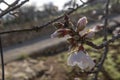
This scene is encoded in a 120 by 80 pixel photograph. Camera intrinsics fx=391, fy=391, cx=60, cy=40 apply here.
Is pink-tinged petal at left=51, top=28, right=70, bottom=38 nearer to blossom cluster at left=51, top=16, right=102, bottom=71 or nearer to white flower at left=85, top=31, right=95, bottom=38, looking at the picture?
blossom cluster at left=51, top=16, right=102, bottom=71

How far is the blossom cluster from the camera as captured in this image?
1654 millimetres

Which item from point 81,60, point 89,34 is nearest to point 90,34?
point 89,34

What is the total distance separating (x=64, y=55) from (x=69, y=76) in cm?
170

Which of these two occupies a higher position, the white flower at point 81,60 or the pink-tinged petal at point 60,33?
the pink-tinged petal at point 60,33

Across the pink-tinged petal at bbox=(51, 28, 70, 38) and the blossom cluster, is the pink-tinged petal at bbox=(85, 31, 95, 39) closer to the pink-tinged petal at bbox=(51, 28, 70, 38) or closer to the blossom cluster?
the blossom cluster

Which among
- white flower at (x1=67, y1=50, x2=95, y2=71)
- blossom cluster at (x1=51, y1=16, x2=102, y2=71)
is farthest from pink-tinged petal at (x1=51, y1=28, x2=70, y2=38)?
white flower at (x1=67, y1=50, x2=95, y2=71)

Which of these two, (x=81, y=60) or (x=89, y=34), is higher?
(x=89, y=34)

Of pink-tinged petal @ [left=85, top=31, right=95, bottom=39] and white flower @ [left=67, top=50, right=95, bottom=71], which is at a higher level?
pink-tinged petal @ [left=85, top=31, right=95, bottom=39]

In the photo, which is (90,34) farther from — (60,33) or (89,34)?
(60,33)

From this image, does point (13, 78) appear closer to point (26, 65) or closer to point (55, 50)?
point (26, 65)

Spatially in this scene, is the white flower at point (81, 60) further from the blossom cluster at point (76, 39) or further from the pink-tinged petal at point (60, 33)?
the pink-tinged petal at point (60, 33)

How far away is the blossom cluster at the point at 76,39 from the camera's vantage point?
1.65 meters

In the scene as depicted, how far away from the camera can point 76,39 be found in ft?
5.61

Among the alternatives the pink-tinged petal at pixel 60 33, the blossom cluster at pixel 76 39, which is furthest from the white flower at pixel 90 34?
the pink-tinged petal at pixel 60 33
